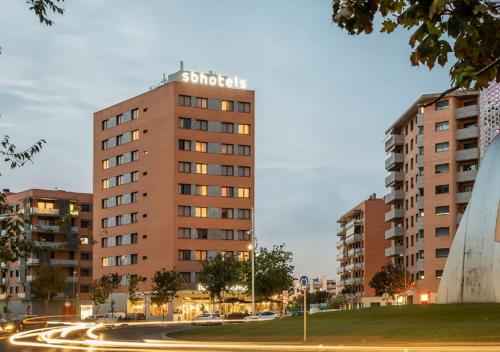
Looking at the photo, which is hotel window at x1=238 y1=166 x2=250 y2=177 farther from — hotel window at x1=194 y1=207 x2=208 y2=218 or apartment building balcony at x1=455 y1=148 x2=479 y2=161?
apartment building balcony at x1=455 y1=148 x2=479 y2=161

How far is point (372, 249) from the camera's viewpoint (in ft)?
571

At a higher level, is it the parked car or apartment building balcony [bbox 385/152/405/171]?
apartment building balcony [bbox 385/152/405/171]

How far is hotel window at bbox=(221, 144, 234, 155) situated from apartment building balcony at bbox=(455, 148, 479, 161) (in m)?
34.9

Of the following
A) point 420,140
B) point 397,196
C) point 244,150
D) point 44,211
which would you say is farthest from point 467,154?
point 44,211

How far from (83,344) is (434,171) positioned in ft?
286

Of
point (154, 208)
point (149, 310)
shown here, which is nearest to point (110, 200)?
point (154, 208)

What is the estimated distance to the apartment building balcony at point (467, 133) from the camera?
12088 cm

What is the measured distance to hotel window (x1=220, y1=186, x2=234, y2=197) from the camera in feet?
433

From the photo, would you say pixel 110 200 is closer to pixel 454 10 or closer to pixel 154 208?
pixel 154 208

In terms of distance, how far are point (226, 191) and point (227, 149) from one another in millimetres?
6658

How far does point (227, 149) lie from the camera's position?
13275 centimetres

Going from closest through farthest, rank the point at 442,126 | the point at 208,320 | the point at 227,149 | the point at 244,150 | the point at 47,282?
the point at 208,320, the point at 442,126, the point at 227,149, the point at 244,150, the point at 47,282

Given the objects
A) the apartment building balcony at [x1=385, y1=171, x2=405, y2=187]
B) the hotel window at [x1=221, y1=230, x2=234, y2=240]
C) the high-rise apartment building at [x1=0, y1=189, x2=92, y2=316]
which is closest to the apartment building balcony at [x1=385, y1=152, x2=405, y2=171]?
the apartment building balcony at [x1=385, y1=171, x2=405, y2=187]

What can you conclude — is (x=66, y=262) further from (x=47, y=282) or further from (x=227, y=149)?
(x=227, y=149)
